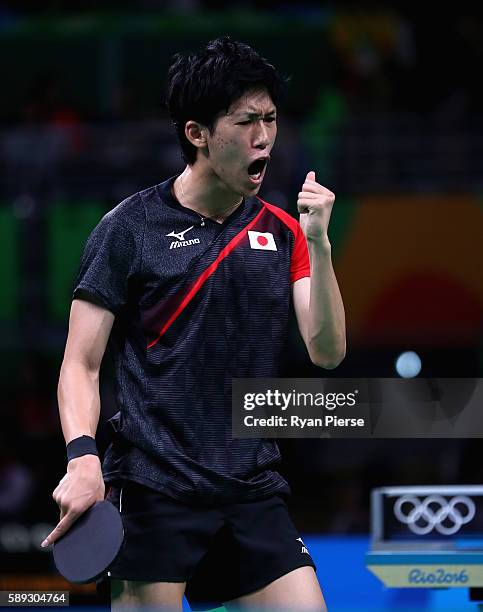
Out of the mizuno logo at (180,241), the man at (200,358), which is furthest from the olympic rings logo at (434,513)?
the mizuno logo at (180,241)

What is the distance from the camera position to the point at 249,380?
10.6ft

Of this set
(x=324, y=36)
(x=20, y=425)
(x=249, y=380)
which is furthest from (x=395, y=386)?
(x=324, y=36)

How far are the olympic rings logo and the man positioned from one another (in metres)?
1.31

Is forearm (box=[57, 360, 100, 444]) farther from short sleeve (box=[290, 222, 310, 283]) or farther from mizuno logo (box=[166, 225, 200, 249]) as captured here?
short sleeve (box=[290, 222, 310, 283])

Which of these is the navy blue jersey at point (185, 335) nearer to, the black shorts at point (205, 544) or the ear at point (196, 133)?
the black shorts at point (205, 544)

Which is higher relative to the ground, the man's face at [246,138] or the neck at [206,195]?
the man's face at [246,138]

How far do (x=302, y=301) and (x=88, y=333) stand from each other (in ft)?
1.60

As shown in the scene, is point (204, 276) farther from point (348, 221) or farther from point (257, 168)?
point (348, 221)

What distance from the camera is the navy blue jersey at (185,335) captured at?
10.3 feet

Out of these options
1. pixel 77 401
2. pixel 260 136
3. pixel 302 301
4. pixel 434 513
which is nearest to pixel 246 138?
pixel 260 136

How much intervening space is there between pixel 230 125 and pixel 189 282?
0.36 metres

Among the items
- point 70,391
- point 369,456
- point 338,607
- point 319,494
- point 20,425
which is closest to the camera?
point 70,391

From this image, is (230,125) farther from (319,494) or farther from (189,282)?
(319,494)

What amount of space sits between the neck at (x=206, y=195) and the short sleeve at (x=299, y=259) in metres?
0.16
